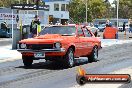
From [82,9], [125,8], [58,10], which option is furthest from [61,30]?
[125,8]

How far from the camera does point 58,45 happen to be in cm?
1273

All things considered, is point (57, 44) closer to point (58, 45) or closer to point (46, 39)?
point (58, 45)

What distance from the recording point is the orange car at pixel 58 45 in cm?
1278

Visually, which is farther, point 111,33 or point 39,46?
point 111,33

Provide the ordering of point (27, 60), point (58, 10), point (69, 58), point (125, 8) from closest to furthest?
point (69, 58) → point (27, 60) → point (58, 10) → point (125, 8)

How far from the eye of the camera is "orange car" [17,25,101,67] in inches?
503

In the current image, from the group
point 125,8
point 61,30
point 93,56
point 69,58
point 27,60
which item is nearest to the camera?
point 69,58

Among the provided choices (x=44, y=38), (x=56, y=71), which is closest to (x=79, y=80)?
(x=56, y=71)

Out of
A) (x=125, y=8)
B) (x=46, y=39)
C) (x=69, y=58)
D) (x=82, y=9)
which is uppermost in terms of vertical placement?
(x=125, y=8)

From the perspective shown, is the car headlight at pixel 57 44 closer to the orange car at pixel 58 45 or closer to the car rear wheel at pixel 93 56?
the orange car at pixel 58 45

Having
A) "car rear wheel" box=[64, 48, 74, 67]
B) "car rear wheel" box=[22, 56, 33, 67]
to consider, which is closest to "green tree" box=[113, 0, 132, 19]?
"car rear wheel" box=[22, 56, 33, 67]

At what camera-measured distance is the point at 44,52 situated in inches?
504

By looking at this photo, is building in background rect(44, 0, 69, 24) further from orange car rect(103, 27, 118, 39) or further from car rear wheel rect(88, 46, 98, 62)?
car rear wheel rect(88, 46, 98, 62)

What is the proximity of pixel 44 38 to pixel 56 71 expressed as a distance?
1.58 meters
